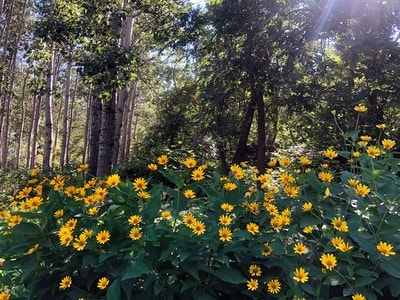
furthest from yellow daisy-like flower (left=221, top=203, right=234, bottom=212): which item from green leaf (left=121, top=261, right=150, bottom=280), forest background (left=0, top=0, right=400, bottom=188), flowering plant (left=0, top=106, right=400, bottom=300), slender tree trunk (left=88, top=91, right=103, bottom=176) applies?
slender tree trunk (left=88, top=91, right=103, bottom=176)

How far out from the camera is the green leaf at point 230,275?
4.40ft

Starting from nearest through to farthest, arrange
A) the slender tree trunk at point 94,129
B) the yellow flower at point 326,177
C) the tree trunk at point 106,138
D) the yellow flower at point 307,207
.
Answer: the yellow flower at point 307,207 < the yellow flower at point 326,177 < the tree trunk at point 106,138 < the slender tree trunk at point 94,129

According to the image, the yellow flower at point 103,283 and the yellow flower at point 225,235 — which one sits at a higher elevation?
the yellow flower at point 225,235

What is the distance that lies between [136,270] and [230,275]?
0.33 metres

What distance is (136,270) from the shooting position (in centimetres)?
126

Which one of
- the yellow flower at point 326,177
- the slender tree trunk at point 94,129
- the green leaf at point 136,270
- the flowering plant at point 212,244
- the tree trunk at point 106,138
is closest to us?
the green leaf at point 136,270

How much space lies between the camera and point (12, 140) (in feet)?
93.2

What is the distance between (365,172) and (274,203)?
39 cm

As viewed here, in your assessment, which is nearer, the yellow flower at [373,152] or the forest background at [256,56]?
the yellow flower at [373,152]

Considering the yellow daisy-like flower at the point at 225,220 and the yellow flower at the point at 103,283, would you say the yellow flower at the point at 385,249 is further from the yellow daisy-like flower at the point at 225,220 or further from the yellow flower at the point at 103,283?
the yellow flower at the point at 103,283

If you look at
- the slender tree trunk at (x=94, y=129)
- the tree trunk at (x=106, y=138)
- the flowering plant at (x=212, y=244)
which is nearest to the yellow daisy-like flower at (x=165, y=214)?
the flowering plant at (x=212, y=244)

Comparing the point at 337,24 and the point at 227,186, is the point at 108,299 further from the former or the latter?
the point at 337,24

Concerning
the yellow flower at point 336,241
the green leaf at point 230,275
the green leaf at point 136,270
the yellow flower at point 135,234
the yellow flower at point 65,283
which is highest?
the yellow flower at point 336,241

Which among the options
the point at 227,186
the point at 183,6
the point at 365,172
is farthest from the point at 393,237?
the point at 183,6
